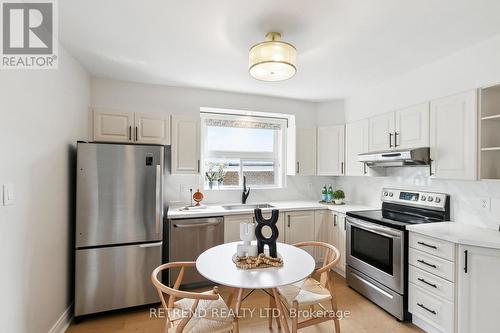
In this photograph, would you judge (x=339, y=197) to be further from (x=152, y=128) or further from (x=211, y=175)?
(x=152, y=128)

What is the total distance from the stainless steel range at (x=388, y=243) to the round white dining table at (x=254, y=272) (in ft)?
3.39

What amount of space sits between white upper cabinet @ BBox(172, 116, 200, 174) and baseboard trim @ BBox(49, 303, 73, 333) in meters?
1.65

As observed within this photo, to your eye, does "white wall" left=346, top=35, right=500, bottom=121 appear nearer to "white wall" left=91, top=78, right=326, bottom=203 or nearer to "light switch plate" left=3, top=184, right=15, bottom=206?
"white wall" left=91, top=78, right=326, bottom=203

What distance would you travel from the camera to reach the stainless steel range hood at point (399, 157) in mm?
2418

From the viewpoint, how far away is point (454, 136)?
2230 millimetres

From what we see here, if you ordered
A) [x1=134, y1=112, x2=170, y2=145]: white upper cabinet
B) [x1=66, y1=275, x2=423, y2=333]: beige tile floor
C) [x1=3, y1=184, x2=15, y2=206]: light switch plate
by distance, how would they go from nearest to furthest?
[x1=3, y1=184, x2=15, y2=206]: light switch plate, [x1=66, y1=275, x2=423, y2=333]: beige tile floor, [x1=134, y1=112, x2=170, y2=145]: white upper cabinet

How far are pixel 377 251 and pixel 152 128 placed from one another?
279cm

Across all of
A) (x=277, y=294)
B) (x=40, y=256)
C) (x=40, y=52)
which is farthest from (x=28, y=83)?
(x=277, y=294)

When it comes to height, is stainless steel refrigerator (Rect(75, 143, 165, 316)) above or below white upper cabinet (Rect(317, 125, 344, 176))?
below

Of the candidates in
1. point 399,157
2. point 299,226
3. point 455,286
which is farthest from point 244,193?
point 455,286

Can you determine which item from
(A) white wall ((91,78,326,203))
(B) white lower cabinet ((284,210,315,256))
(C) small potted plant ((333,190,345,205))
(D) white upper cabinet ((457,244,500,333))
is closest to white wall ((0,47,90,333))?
(A) white wall ((91,78,326,203))

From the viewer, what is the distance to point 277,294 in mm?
1816

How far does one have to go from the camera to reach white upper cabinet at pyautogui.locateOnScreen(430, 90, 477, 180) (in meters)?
2.09
